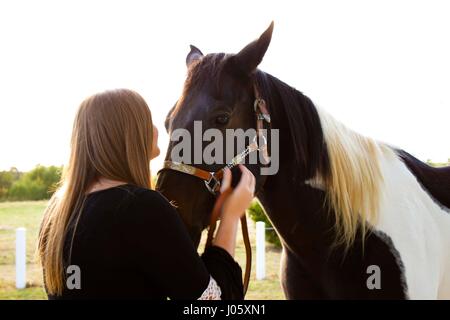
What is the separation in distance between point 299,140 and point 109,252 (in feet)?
4.87

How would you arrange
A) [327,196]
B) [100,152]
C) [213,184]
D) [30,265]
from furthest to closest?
1. [30,265]
2. [327,196]
3. [213,184]
4. [100,152]

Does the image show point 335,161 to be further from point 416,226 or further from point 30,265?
point 30,265

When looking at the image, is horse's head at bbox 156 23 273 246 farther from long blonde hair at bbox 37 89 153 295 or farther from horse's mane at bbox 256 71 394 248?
long blonde hair at bbox 37 89 153 295

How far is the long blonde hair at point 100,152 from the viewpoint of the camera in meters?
1.62

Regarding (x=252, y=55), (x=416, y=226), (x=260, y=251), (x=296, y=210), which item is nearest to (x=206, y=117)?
(x=252, y=55)

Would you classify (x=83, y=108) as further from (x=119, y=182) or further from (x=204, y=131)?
(x=204, y=131)

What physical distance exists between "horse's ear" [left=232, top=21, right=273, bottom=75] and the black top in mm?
1285

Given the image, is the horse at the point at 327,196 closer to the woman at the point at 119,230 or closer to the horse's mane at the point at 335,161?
the horse's mane at the point at 335,161

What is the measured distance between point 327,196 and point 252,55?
3.06 feet

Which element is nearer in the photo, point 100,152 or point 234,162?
point 100,152

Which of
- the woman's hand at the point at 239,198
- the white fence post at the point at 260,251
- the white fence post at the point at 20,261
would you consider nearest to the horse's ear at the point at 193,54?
the woman's hand at the point at 239,198

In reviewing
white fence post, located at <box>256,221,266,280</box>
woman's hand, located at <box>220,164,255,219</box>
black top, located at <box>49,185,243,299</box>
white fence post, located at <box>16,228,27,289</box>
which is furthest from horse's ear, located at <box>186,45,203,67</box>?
white fence post, located at <box>16,228,27,289</box>

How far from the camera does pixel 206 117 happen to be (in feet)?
7.74
